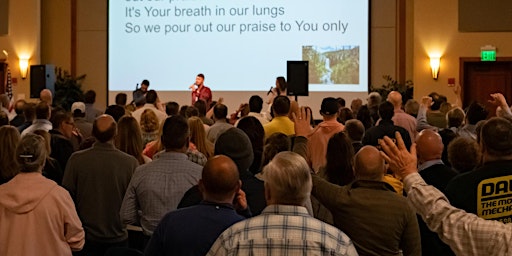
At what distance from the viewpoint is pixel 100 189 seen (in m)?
5.30

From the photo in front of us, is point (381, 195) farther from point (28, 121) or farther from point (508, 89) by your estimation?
point (508, 89)

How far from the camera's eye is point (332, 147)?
15.9 feet

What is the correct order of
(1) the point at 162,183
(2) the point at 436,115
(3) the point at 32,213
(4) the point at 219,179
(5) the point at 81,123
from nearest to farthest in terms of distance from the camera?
(4) the point at 219,179 < (3) the point at 32,213 < (1) the point at 162,183 < (5) the point at 81,123 < (2) the point at 436,115

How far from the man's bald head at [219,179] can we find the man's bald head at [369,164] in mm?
804

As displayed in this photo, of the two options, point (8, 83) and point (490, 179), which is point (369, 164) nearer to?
point (490, 179)

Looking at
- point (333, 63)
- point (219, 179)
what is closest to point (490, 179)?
point (219, 179)

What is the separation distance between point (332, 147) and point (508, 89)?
11598 mm

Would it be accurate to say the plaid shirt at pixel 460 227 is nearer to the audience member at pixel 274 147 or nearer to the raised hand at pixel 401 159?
the raised hand at pixel 401 159

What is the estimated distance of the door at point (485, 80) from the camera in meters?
15.6

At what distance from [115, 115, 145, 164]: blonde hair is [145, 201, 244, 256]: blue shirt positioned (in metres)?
2.39

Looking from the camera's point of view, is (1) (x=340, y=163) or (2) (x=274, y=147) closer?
(1) (x=340, y=163)

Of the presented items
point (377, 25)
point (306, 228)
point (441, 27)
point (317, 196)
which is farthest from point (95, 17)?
point (306, 228)

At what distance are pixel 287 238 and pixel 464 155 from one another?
229 centimetres

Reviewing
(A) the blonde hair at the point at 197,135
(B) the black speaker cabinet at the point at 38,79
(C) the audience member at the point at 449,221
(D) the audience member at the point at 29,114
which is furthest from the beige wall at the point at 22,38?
(C) the audience member at the point at 449,221
